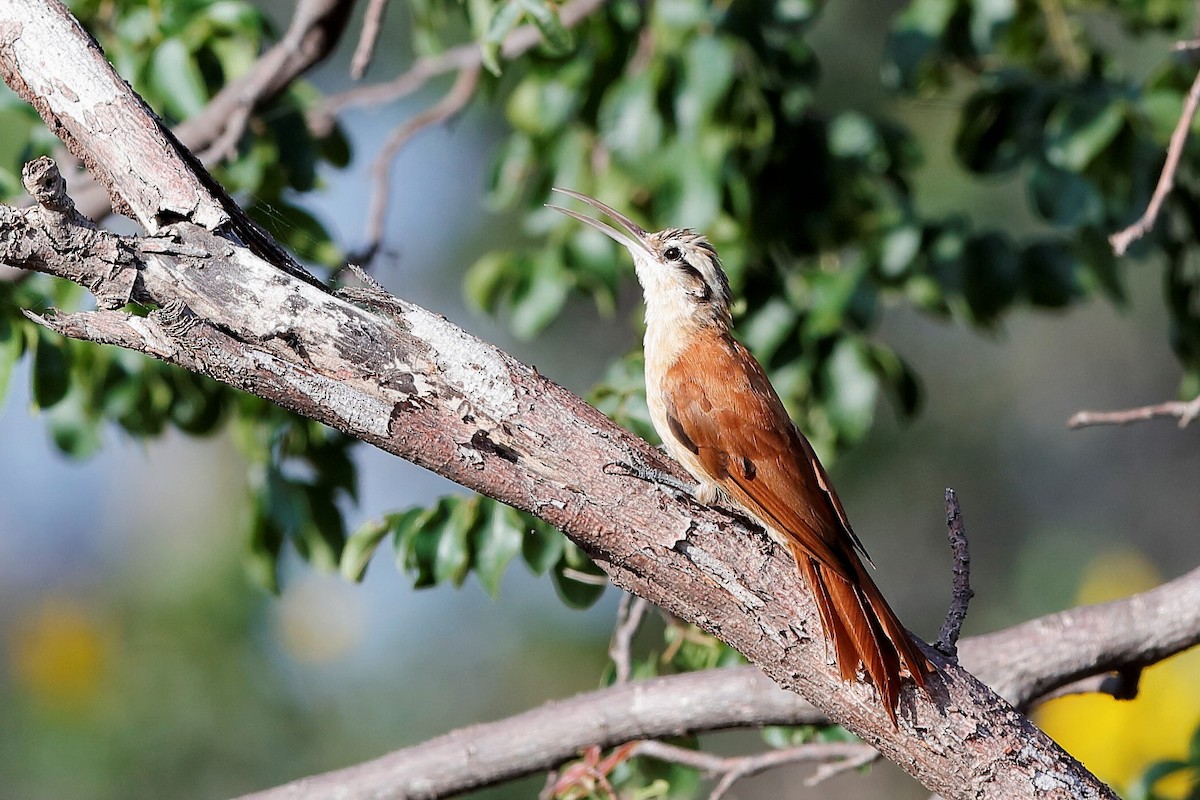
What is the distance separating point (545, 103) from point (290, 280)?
2157 millimetres

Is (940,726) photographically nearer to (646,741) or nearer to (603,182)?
(646,741)

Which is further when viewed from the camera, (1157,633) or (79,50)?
(1157,633)

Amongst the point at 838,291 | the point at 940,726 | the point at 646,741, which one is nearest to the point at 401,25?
the point at 838,291

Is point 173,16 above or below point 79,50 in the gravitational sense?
above

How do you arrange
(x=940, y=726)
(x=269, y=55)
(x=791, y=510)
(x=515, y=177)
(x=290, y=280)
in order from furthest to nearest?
(x=515, y=177), (x=269, y=55), (x=791, y=510), (x=940, y=726), (x=290, y=280)

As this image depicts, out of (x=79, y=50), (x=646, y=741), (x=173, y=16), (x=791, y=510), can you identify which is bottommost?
(x=646, y=741)

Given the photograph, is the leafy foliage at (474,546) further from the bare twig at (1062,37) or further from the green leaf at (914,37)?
the bare twig at (1062,37)

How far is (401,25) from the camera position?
34.4ft

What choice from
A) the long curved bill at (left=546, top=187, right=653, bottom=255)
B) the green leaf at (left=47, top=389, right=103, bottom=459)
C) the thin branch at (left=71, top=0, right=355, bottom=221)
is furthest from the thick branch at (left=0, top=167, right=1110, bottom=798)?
the green leaf at (left=47, top=389, right=103, bottom=459)

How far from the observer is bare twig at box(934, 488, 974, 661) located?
102 inches

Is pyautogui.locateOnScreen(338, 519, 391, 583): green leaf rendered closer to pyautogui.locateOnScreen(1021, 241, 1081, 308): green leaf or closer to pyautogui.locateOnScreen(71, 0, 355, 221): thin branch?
pyautogui.locateOnScreen(71, 0, 355, 221): thin branch

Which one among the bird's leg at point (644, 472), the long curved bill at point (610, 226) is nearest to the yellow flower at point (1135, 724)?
the long curved bill at point (610, 226)

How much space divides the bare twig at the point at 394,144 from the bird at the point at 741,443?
0.74 metres

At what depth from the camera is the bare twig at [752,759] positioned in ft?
11.4
